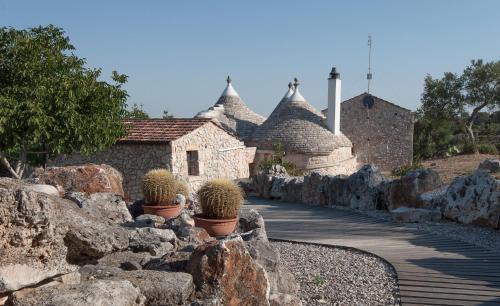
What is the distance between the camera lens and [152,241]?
5312mm

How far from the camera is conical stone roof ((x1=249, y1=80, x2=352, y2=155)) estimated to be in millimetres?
22719

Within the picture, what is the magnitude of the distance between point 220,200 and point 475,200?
6054mm

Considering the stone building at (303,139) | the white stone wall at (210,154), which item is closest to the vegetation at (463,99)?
the stone building at (303,139)

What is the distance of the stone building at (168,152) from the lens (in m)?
16.5

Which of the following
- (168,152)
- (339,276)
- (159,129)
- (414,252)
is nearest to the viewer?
(339,276)

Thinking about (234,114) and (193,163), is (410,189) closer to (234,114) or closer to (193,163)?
(193,163)

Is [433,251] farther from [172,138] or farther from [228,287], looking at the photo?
[172,138]

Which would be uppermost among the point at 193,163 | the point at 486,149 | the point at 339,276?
the point at 486,149

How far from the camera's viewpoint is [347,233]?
9.62 metres

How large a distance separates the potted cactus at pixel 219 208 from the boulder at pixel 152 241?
1.66 meters

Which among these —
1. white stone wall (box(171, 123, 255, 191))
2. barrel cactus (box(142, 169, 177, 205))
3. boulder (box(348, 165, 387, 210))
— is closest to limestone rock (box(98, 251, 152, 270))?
barrel cactus (box(142, 169, 177, 205))

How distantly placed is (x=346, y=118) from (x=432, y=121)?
6.75 meters

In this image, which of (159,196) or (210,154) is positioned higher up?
(210,154)

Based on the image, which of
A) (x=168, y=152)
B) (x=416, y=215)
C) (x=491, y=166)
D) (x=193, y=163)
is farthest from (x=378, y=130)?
(x=416, y=215)
